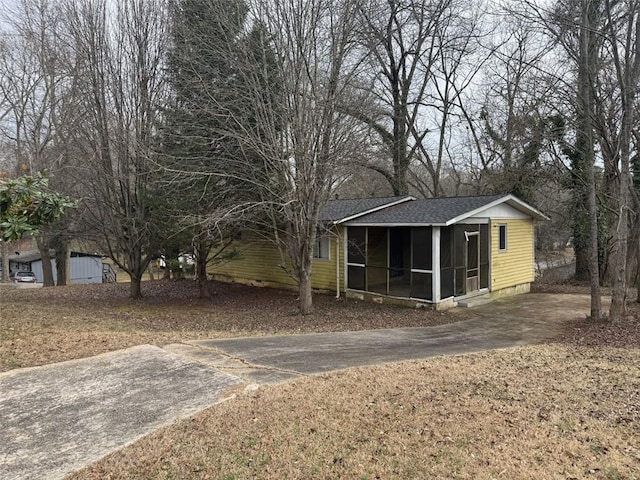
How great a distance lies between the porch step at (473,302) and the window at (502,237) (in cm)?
186

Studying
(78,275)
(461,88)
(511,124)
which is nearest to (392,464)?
(511,124)

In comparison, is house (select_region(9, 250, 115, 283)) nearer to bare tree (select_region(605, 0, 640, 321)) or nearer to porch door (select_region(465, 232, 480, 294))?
porch door (select_region(465, 232, 480, 294))

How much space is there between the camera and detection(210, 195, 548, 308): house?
1236cm

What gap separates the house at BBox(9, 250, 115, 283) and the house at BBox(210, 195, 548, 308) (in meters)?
22.9

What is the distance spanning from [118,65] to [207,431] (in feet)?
40.0

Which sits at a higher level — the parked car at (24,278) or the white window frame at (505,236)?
the white window frame at (505,236)

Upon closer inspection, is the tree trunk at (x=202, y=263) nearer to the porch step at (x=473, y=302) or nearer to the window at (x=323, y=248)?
the window at (x=323, y=248)

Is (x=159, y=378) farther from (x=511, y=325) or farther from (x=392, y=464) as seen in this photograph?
(x=511, y=325)

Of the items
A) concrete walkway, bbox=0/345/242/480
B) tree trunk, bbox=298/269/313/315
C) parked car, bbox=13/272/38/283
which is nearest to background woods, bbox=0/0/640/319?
tree trunk, bbox=298/269/313/315

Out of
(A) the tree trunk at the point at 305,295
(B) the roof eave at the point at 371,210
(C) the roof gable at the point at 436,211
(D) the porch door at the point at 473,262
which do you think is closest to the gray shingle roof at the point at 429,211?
(C) the roof gable at the point at 436,211

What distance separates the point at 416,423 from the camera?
407 cm

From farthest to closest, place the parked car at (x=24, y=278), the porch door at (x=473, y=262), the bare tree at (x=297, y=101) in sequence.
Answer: the parked car at (x=24, y=278), the porch door at (x=473, y=262), the bare tree at (x=297, y=101)

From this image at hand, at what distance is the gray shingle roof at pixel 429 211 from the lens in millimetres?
12034

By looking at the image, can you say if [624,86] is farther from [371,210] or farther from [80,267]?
[80,267]
